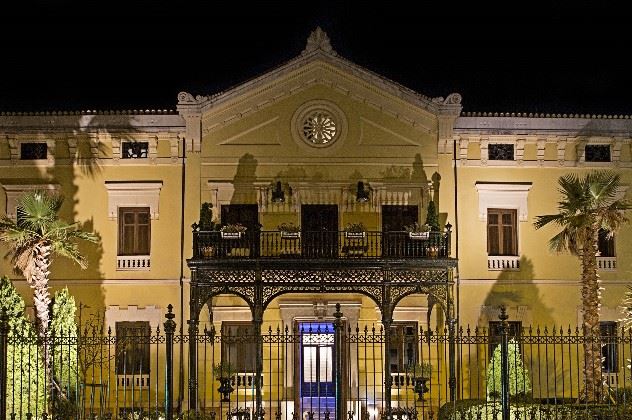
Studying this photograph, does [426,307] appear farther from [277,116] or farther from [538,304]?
[277,116]

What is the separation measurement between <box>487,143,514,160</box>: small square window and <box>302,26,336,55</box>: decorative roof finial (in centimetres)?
555

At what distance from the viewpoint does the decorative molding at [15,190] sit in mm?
27359

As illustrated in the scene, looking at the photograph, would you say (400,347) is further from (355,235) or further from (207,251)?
(207,251)

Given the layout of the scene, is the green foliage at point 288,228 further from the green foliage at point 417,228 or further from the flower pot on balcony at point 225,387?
the flower pot on balcony at point 225,387

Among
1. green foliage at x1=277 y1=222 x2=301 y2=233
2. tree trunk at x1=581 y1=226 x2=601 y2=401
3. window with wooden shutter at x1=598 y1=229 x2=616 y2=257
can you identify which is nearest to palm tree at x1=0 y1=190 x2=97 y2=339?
green foliage at x1=277 y1=222 x2=301 y2=233

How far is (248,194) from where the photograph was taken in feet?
90.0

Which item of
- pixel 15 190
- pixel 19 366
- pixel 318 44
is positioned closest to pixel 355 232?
pixel 318 44

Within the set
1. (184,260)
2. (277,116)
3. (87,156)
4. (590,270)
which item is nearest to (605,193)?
(590,270)

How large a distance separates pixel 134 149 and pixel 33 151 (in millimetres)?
2991

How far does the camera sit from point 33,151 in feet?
90.8

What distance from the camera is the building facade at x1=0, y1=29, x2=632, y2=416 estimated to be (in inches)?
1073

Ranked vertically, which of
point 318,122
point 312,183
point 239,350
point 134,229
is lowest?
→ point 239,350

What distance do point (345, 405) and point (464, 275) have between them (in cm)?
530

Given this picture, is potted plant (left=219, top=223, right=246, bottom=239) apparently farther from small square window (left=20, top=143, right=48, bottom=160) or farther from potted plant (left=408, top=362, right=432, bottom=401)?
small square window (left=20, top=143, right=48, bottom=160)
